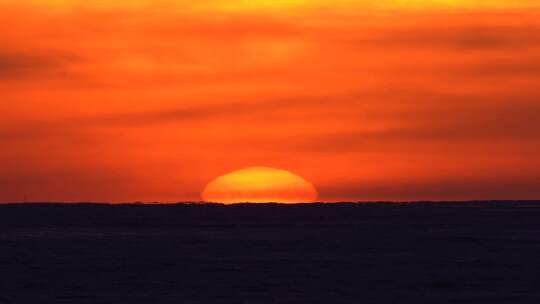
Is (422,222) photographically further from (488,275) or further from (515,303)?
(515,303)

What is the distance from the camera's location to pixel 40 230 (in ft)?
268

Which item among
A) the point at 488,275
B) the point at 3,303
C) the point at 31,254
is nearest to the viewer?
the point at 3,303

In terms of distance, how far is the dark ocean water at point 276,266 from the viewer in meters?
41.3

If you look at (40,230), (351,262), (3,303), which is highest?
(40,230)

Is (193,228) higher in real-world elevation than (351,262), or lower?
higher

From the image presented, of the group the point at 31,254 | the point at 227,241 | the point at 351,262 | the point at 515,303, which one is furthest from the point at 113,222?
the point at 515,303

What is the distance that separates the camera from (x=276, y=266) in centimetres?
5094

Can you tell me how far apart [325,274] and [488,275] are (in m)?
6.45

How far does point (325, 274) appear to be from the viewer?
4738cm

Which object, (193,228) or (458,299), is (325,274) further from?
(193,228)

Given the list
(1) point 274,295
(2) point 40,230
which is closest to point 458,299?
(1) point 274,295

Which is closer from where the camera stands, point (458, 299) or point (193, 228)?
point (458, 299)

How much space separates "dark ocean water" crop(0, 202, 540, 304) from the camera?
4131 cm

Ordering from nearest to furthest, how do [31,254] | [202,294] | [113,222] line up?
[202,294], [31,254], [113,222]
